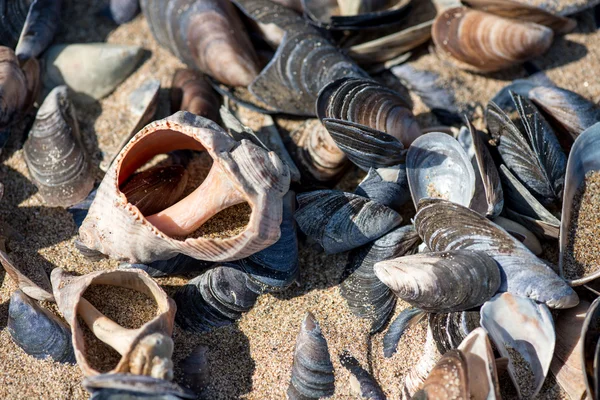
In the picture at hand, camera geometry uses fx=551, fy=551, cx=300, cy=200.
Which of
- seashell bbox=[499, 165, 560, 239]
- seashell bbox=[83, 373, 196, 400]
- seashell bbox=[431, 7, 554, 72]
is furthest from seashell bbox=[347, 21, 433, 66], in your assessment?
seashell bbox=[83, 373, 196, 400]

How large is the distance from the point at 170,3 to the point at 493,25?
5.76 ft

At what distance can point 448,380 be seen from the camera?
204 centimetres

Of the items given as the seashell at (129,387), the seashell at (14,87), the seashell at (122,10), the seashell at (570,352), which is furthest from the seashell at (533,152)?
the seashell at (14,87)

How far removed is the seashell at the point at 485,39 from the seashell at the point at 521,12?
5cm

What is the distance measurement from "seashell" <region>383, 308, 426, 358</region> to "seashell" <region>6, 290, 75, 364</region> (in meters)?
1.33

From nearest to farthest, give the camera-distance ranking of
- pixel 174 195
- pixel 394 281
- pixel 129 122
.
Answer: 1. pixel 394 281
2. pixel 174 195
3. pixel 129 122

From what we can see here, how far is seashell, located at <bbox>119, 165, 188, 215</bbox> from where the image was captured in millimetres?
2492

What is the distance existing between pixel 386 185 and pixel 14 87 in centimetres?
191

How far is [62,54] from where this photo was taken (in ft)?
10.0

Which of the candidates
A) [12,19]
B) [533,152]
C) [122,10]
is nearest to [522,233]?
[533,152]

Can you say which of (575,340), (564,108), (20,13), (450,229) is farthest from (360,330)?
(20,13)

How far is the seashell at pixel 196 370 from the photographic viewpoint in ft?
7.47

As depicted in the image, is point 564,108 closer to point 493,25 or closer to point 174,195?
point 493,25

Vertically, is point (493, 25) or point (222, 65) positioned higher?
point (493, 25)
